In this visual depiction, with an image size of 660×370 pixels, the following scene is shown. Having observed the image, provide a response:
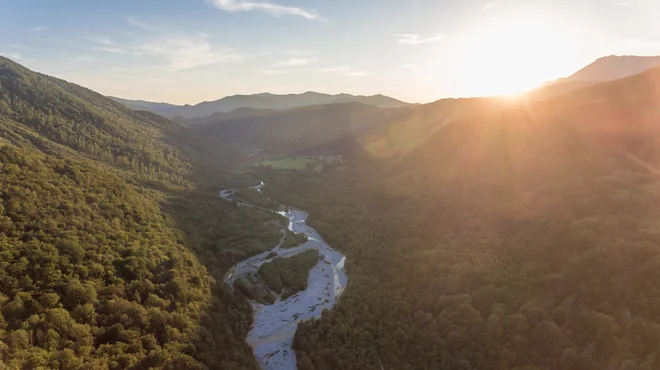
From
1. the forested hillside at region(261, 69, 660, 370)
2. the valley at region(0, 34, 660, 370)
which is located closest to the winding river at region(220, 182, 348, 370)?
the valley at region(0, 34, 660, 370)

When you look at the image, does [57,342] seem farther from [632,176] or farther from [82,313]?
[632,176]

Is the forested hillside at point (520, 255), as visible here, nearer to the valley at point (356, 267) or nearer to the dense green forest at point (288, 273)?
the valley at point (356, 267)

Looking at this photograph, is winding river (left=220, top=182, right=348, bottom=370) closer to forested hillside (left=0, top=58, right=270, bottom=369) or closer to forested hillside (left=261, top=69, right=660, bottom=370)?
forested hillside (left=0, top=58, right=270, bottom=369)

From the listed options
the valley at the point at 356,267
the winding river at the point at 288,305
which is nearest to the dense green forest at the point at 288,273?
the valley at the point at 356,267

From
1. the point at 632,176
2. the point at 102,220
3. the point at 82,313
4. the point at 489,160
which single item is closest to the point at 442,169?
the point at 489,160

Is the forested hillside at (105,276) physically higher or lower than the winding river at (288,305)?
higher
